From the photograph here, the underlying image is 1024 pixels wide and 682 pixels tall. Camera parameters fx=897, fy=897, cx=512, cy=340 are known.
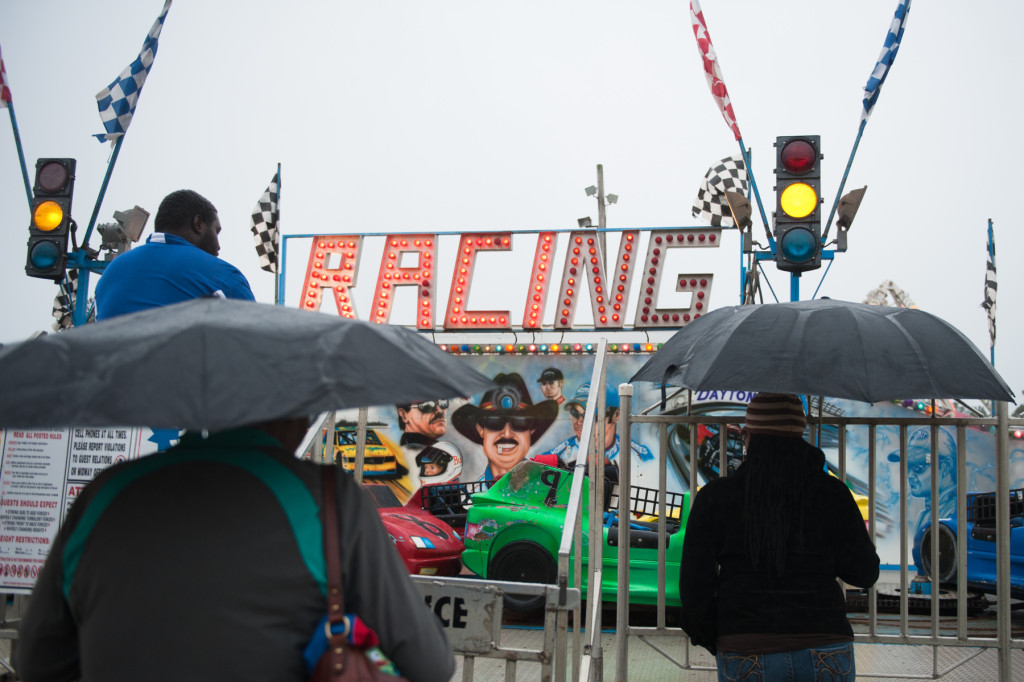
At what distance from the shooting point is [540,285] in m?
14.8

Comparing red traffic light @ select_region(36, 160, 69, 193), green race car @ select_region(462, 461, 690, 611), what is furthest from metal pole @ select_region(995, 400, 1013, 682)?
red traffic light @ select_region(36, 160, 69, 193)

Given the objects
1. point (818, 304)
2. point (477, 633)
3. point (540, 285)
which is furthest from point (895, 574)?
point (477, 633)

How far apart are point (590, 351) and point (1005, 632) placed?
991cm

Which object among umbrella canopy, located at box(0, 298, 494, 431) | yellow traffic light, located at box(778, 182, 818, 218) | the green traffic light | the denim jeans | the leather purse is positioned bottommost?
the denim jeans

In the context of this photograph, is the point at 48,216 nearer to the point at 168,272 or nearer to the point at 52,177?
the point at 52,177

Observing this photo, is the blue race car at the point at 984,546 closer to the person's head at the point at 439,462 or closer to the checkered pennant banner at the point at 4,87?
the person's head at the point at 439,462

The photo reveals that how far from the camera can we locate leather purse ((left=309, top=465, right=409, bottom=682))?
1930 mm

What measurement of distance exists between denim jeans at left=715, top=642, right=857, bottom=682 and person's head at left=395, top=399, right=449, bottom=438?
11713 millimetres

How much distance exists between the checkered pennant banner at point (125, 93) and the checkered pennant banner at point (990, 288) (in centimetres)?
1713

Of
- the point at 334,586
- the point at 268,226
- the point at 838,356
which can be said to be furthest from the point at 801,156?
the point at 268,226

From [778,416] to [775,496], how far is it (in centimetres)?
36

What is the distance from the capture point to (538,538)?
8242 millimetres

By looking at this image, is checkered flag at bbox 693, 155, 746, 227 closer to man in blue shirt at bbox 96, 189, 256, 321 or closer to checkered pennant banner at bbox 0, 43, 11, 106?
checkered pennant banner at bbox 0, 43, 11, 106

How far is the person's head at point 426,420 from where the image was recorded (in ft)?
48.4
